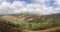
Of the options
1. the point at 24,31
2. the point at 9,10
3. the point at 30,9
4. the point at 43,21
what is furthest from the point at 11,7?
the point at 43,21

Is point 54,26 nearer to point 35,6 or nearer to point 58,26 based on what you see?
point 58,26

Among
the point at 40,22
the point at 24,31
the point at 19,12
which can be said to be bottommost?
the point at 24,31

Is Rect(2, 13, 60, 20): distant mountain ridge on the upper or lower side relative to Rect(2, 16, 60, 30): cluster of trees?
upper

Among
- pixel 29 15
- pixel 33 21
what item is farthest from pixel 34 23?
pixel 29 15

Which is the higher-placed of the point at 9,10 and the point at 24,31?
the point at 9,10

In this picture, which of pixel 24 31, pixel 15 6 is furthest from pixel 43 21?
pixel 15 6

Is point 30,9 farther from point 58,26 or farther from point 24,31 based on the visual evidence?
point 58,26

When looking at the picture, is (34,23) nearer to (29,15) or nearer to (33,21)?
(33,21)

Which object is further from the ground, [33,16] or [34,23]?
[33,16]

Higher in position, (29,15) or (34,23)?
(29,15)

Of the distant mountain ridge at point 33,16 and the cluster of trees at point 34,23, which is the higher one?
the distant mountain ridge at point 33,16
